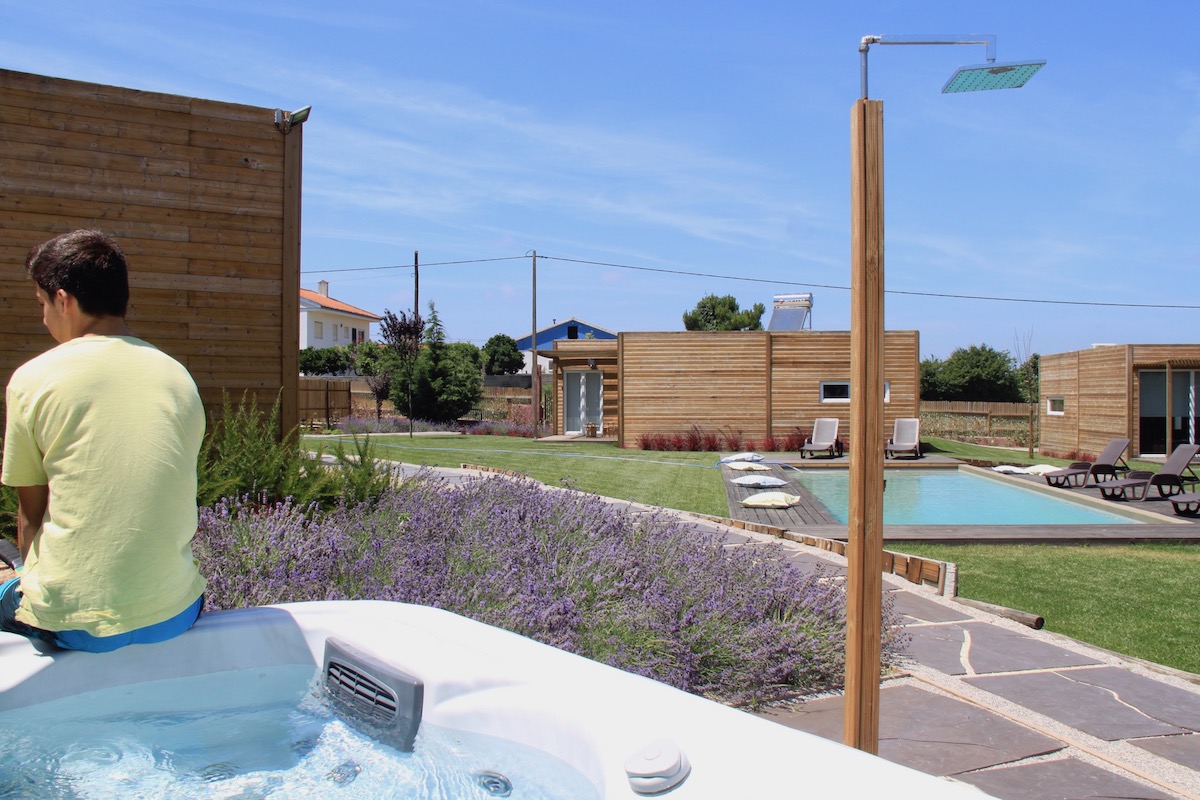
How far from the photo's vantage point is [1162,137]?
12.5 metres

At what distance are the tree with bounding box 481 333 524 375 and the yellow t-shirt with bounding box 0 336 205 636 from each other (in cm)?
4776

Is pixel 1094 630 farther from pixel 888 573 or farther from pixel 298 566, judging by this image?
pixel 298 566

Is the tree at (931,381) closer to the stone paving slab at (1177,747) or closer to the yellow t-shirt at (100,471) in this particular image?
the stone paving slab at (1177,747)

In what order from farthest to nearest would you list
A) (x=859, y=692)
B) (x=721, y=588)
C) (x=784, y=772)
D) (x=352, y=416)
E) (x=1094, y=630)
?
(x=352, y=416) → (x=1094, y=630) → (x=721, y=588) → (x=859, y=692) → (x=784, y=772)

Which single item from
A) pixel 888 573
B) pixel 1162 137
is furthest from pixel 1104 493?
pixel 888 573

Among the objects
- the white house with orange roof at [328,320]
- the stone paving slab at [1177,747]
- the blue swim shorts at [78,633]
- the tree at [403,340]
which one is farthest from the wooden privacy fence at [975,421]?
the white house with orange roof at [328,320]

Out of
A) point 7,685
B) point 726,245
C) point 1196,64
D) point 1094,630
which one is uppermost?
point 726,245

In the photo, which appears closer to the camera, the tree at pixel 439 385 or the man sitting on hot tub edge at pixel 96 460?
the man sitting on hot tub edge at pixel 96 460

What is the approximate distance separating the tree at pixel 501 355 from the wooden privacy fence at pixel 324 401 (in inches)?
776

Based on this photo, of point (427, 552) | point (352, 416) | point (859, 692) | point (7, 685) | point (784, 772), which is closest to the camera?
point (784, 772)

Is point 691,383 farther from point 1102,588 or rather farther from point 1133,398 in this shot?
point 1102,588

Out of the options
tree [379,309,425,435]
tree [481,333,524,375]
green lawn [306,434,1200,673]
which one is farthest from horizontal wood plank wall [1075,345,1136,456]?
tree [481,333,524,375]

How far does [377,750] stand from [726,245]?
1173 inches

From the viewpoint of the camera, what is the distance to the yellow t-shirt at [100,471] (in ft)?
7.47
